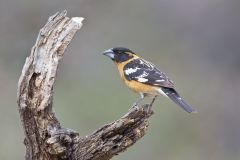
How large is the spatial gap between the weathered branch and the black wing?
118cm

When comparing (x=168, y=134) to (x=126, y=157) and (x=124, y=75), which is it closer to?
(x=126, y=157)

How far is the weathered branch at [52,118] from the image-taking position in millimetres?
8711

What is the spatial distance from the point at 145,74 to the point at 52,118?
6.20 ft

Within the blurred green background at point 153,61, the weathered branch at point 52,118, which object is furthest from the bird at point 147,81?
the blurred green background at point 153,61

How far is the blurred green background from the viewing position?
16984 millimetres

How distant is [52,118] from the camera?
8.85 meters

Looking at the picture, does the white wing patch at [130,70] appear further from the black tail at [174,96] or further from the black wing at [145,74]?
the black tail at [174,96]

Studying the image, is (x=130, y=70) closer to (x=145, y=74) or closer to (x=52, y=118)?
(x=145, y=74)

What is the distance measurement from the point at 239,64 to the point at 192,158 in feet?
14.1

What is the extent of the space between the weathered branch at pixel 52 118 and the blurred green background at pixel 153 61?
6.41 m

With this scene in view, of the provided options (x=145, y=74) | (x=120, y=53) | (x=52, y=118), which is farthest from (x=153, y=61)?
(x=52, y=118)

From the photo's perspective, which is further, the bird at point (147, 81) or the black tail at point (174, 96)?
the bird at point (147, 81)

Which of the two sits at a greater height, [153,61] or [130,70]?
[153,61]

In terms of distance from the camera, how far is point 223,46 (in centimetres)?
2153
